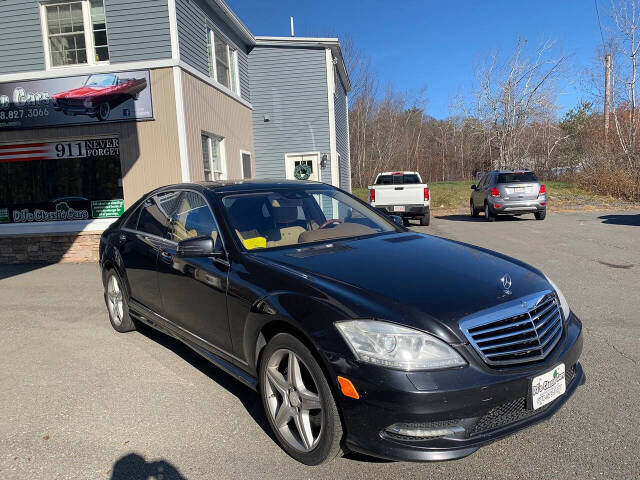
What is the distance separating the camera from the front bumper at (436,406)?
7.00 feet

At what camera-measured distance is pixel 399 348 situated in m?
2.21

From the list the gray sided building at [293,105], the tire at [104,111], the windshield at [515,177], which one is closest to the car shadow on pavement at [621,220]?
the windshield at [515,177]

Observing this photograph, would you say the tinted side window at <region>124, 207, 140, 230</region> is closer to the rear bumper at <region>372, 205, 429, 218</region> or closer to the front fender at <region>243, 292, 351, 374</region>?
the front fender at <region>243, 292, 351, 374</region>

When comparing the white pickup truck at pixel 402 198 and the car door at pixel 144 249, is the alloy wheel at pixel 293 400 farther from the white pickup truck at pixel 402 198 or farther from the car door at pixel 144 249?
the white pickup truck at pixel 402 198

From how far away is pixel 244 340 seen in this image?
9.63ft

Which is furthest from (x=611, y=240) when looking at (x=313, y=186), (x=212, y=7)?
(x=212, y=7)

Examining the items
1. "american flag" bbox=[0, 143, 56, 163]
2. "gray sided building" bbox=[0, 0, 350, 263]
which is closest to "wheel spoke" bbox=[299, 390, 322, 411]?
"gray sided building" bbox=[0, 0, 350, 263]

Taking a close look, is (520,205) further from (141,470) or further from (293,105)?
(141,470)

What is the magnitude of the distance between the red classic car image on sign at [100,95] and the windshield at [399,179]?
8.40 m

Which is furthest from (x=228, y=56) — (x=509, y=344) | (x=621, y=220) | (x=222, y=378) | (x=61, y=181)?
(x=509, y=344)

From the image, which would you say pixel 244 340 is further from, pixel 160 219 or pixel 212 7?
pixel 212 7

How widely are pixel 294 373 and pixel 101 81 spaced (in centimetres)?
924

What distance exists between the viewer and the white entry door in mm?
15508

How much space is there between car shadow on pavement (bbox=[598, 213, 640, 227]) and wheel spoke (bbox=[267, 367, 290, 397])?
44.4 ft
